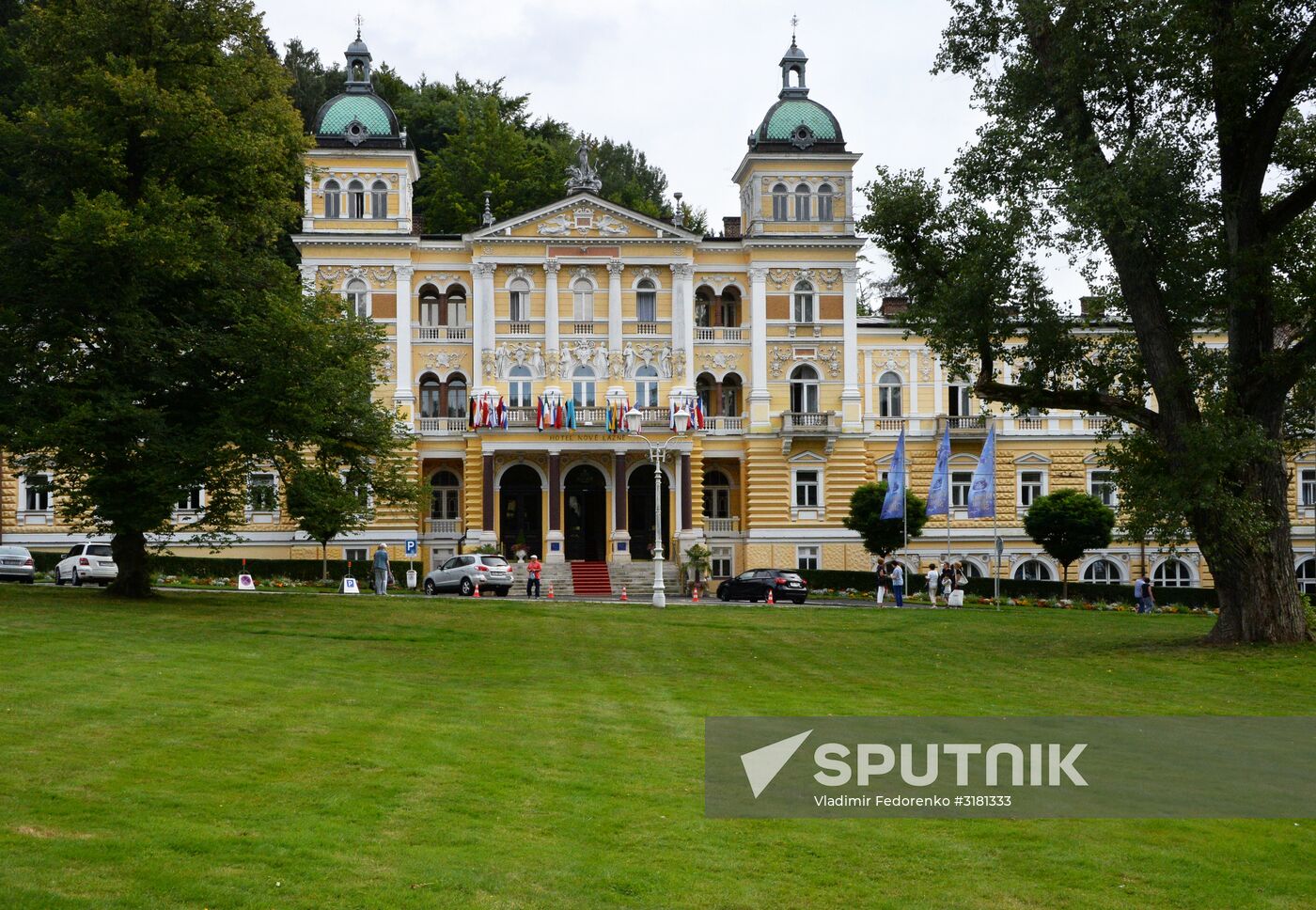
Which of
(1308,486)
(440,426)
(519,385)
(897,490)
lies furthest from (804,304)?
(1308,486)

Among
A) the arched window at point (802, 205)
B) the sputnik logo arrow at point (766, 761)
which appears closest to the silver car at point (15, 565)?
the arched window at point (802, 205)

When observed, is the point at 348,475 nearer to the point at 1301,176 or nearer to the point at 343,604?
the point at 343,604

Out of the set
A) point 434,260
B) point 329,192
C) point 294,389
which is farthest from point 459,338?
point 294,389

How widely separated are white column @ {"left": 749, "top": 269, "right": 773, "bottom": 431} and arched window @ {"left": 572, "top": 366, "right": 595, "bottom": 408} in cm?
707

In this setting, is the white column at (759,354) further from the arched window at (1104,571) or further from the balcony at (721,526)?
the arched window at (1104,571)

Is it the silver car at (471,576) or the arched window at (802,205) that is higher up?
the arched window at (802,205)

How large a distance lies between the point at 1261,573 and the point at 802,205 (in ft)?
121

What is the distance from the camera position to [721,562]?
6134 cm

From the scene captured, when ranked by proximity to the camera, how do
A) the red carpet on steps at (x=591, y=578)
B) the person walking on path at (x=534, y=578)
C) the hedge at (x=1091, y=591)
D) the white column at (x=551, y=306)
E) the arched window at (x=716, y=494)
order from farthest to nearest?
the arched window at (x=716, y=494)
the white column at (x=551, y=306)
the red carpet on steps at (x=591, y=578)
the person walking on path at (x=534, y=578)
the hedge at (x=1091, y=591)

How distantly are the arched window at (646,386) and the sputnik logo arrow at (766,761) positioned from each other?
1838 inches

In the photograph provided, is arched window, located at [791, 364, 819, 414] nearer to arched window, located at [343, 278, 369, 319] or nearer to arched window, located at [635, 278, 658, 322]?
arched window, located at [635, 278, 658, 322]

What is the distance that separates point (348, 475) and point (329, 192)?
27494mm

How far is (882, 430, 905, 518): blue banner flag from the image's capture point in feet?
164

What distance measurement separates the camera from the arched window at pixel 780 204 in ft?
204
